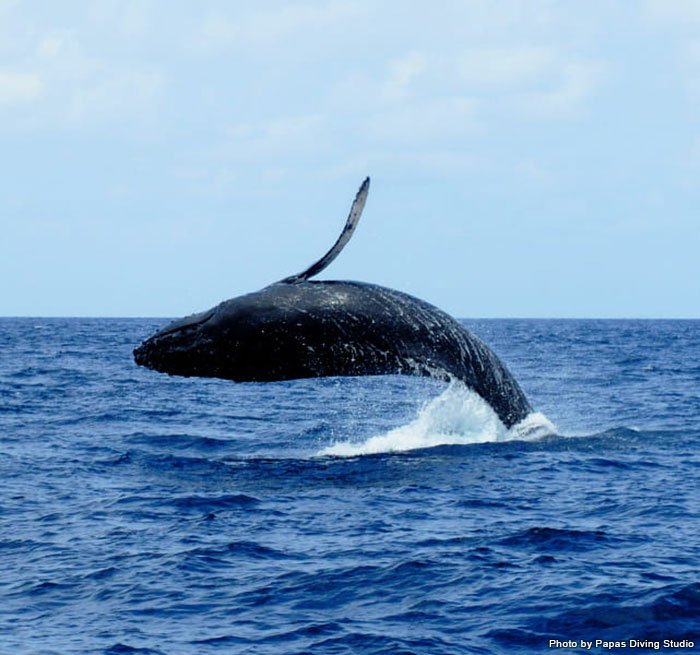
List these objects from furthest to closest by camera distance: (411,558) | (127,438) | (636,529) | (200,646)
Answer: (127,438) → (636,529) → (411,558) → (200,646)

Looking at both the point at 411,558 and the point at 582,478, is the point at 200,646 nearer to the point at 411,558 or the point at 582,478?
the point at 411,558

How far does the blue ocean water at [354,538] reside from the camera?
9203 millimetres

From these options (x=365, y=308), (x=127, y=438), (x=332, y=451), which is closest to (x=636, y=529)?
(x=365, y=308)

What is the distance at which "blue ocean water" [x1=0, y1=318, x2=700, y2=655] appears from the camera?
362 inches

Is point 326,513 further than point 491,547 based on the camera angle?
Yes

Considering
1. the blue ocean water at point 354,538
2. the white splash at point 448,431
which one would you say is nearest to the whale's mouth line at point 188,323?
the blue ocean water at point 354,538

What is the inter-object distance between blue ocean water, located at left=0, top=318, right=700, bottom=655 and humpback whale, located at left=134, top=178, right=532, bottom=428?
1.85 m

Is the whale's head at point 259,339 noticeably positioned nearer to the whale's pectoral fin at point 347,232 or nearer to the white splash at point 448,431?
the whale's pectoral fin at point 347,232

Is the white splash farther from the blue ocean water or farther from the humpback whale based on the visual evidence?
the humpback whale

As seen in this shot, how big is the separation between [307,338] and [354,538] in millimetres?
2328

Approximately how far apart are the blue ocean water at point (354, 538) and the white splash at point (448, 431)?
6 cm

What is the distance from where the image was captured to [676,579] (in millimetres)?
10219

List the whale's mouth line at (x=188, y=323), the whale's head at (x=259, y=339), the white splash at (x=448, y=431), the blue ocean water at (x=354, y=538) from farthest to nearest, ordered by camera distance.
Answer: the white splash at (x=448, y=431) → the whale's mouth line at (x=188, y=323) → the whale's head at (x=259, y=339) → the blue ocean water at (x=354, y=538)

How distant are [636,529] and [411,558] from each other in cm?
293
